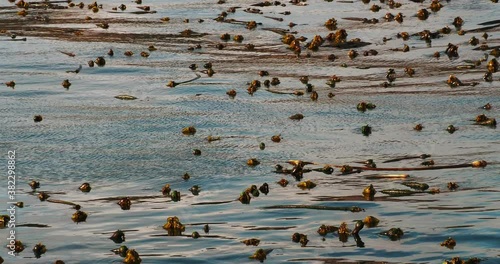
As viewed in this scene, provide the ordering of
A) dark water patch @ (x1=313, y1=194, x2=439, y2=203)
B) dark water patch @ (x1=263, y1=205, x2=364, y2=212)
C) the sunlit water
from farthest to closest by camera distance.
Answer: dark water patch @ (x1=313, y1=194, x2=439, y2=203)
dark water patch @ (x1=263, y1=205, x2=364, y2=212)
the sunlit water

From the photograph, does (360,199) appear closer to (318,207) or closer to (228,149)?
(318,207)

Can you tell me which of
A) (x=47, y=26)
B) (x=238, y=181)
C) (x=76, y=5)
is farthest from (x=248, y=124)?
(x=76, y=5)

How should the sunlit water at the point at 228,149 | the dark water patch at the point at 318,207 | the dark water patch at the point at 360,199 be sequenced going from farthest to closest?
the dark water patch at the point at 360,199 < the dark water patch at the point at 318,207 < the sunlit water at the point at 228,149

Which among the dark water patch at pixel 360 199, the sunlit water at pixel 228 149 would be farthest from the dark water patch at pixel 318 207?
the dark water patch at pixel 360 199

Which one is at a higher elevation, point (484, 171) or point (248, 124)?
point (248, 124)

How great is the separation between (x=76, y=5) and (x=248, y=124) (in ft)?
37.3

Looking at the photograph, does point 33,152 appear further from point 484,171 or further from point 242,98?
point 484,171

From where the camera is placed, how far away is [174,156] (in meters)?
12.2

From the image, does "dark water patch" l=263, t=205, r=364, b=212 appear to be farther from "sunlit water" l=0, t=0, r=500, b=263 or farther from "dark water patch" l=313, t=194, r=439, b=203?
"dark water patch" l=313, t=194, r=439, b=203

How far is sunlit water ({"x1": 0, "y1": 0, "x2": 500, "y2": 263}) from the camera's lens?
9.23 m

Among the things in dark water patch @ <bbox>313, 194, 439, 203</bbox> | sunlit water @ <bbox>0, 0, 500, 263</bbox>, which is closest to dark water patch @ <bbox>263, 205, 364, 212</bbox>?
sunlit water @ <bbox>0, 0, 500, 263</bbox>

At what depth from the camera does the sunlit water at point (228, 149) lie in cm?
923

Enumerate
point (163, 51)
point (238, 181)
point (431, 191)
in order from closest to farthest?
point (431, 191) < point (238, 181) < point (163, 51)

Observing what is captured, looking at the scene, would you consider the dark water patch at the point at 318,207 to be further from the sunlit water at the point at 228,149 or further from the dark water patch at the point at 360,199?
the dark water patch at the point at 360,199
